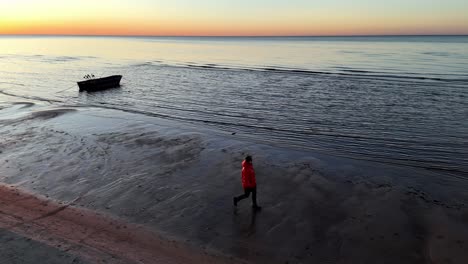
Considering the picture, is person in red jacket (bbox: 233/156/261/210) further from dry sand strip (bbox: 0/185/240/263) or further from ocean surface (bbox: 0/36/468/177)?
ocean surface (bbox: 0/36/468/177)

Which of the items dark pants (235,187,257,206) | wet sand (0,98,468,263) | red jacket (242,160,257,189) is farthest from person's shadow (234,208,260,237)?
red jacket (242,160,257,189)

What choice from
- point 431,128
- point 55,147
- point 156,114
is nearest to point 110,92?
point 156,114

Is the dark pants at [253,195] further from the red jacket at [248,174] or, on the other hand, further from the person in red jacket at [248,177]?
the red jacket at [248,174]

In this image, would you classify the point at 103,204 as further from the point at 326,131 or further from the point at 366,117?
the point at 366,117

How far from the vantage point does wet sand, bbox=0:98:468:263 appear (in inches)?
401

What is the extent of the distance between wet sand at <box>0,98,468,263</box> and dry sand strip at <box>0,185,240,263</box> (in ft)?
0.21

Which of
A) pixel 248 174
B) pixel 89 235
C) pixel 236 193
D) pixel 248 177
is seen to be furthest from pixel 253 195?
pixel 89 235

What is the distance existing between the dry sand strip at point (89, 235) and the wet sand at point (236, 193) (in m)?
0.06

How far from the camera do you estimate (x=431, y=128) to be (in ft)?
75.9

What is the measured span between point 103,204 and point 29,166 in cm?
574

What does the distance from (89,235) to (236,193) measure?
17.1 feet

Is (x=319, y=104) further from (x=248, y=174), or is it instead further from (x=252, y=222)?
(x=252, y=222)

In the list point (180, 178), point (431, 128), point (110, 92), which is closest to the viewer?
point (180, 178)

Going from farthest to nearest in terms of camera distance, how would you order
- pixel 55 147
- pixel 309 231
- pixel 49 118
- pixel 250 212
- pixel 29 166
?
pixel 49 118 < pixel 55 147 < pixel 29 166 < pixel 250 212 < pixel 309 231
